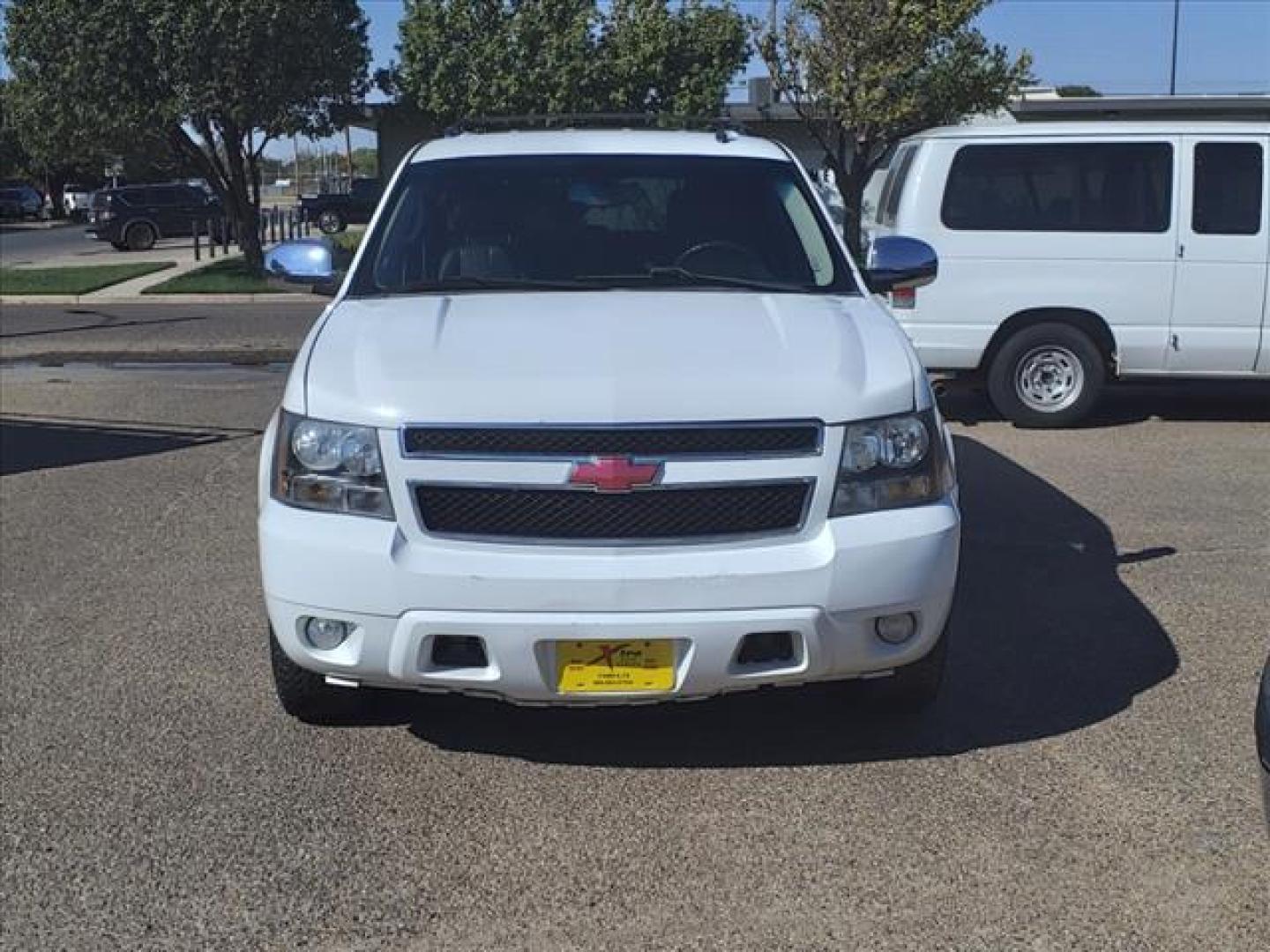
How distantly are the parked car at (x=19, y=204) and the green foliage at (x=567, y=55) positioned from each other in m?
31.9

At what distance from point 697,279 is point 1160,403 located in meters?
6.85

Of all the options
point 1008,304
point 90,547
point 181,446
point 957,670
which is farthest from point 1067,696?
point 181,446

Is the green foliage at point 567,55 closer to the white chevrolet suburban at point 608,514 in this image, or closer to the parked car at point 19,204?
the white chevrolet suburban at point 608,514

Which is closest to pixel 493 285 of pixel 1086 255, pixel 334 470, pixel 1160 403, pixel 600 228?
pixel 600 228

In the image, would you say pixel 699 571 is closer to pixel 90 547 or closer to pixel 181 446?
pixel 90 547

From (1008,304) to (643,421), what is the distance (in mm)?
6240

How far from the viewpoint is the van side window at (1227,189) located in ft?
29.8

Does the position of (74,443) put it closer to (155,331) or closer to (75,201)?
(155,331)

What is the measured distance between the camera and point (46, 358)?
14.0 metres

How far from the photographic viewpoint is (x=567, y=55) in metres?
31.3

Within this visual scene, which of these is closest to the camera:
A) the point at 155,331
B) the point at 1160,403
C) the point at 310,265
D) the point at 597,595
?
the point at 597,595

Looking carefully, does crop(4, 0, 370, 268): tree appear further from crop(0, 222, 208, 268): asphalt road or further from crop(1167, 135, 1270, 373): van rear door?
crop(1167, 135, 1270, 373): van rear door

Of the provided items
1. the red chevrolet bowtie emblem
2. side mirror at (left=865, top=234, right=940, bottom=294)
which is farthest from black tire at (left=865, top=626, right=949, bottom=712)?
side mirror at (left=865, top=234, right=940, bottom=294)

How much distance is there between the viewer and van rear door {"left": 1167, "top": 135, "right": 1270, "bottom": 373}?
357 inches
